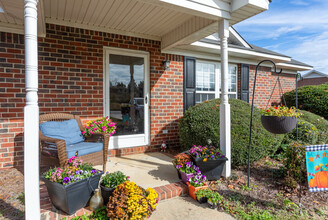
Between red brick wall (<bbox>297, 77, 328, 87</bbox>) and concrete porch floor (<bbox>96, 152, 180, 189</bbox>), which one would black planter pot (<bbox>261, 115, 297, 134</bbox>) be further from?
red brick wall (<bbox>297, 77, 328, 87</bbox>)

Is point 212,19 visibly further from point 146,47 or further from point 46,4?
point 46,4

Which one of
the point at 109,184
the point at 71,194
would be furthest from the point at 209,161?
the point at 71,194

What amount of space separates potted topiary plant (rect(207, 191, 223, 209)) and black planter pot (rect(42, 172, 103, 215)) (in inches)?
53.9

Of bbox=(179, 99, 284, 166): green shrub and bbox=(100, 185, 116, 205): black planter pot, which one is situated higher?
bbox=(179, 99, 284, 166): green shrub

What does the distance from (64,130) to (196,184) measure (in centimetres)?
218

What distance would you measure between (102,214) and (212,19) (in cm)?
299

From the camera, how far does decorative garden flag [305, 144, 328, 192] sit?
227cm

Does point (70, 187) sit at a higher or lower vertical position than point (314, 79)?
lower

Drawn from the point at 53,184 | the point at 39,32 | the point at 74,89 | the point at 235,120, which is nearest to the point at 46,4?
the point at 39,32

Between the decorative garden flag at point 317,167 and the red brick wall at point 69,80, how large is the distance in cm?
297

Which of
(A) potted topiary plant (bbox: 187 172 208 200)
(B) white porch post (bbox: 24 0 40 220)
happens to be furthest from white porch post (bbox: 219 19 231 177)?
(B) white porch post (bbox: 24 0 40 220)

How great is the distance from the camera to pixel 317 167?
7.53 ft

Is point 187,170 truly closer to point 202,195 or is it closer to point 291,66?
point 202,195

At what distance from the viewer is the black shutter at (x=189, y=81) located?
4.99 meters
